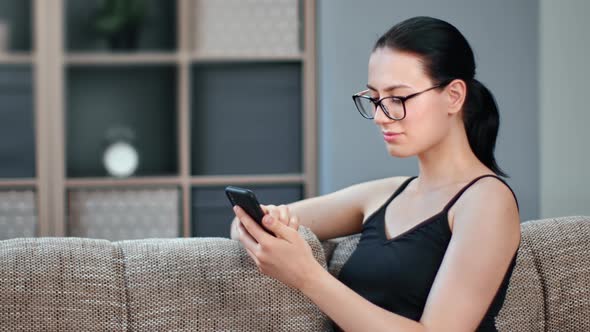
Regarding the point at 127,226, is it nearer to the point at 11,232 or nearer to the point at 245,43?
the point at 11,232

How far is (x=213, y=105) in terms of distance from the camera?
141 inches

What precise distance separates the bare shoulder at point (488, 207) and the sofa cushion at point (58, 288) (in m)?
0.64

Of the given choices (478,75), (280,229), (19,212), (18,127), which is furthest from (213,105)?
(280,229)

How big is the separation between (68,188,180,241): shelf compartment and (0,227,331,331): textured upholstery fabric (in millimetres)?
1830

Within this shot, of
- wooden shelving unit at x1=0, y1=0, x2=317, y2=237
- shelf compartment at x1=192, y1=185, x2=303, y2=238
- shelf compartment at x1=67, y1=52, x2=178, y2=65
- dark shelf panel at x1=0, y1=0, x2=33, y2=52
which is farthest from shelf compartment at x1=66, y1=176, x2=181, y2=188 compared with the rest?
dark shelf panel at x1=0, y1=0, x2=33, y2=52

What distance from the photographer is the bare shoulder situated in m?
1.51

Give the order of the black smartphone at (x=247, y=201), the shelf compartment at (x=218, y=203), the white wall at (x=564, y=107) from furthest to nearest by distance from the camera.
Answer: the shelf compartment at (x=218, y=203) < the white wall at (x=564, y=107) < the black smartphone at (x=247, y=201)

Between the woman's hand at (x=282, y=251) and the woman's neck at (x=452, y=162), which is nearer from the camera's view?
the woman's hand at (x=282, y=251)

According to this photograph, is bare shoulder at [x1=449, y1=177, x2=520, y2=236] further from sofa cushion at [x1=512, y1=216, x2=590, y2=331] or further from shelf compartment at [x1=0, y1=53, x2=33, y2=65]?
shelf compartment at [x1=0, y1=53, x2=33, y2=65]

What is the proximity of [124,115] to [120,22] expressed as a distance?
385mm

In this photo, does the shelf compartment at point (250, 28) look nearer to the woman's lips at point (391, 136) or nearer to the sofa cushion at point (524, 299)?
the sofa cushion at point (524, 299)

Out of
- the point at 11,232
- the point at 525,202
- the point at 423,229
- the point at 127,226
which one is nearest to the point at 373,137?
the point at 525,202

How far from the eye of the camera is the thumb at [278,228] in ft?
4.84

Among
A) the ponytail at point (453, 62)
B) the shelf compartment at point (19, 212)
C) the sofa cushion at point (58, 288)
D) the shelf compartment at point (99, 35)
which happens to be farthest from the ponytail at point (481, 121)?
the shelf compartment at point (19, 212)
